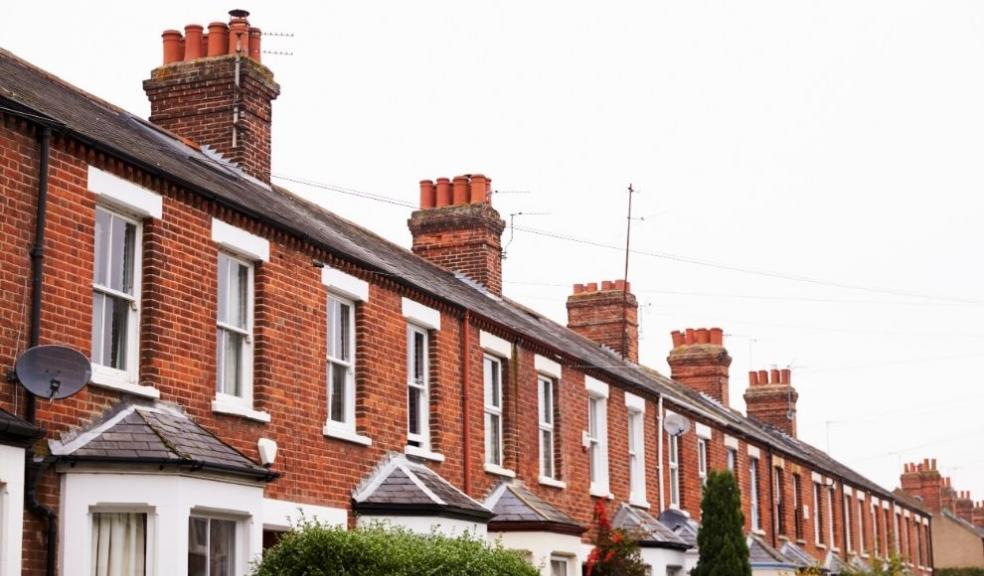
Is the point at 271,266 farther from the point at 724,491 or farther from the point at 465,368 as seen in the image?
the point at 724,491

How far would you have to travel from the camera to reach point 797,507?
40750 millimetres

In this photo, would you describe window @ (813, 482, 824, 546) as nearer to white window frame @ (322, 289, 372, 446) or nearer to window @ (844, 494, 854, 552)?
window @ (844, 494, 854, 552)

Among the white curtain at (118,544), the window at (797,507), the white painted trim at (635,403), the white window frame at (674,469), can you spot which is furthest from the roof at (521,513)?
the window at (797,507)

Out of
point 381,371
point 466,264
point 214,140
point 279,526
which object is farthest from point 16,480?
point 466,264

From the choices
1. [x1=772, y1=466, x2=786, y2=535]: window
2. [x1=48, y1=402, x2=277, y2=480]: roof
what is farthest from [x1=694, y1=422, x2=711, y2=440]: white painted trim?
[x1=48, y1=402, x2=277, y2=480]: roof

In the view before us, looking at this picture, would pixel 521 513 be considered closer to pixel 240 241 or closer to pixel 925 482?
pixel 240 241

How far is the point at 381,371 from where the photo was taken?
19750mm

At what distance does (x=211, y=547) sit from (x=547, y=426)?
11.0 metres

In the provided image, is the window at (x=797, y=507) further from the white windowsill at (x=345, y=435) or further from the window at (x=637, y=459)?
the white windowsill at (x=345, y=435)

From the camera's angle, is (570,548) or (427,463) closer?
(427,463)

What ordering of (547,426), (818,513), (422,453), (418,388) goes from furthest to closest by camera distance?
(818,513)
(547,426)
(418,388)
(422,453)

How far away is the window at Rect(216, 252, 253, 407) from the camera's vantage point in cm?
1670

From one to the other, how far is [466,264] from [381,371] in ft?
29.7

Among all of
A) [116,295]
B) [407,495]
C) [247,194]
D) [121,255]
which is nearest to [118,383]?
[116,295]
